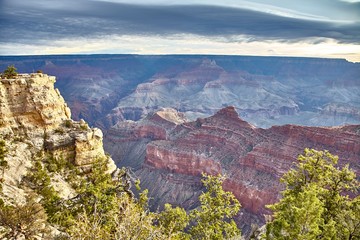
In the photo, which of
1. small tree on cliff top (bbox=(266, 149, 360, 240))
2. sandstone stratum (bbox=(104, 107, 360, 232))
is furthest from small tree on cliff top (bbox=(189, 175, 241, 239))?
sandstone stratum (bbox=(104, 107, 360, 232))

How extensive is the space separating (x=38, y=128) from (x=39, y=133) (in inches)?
30.9

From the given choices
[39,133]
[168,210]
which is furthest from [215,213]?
[39,133]

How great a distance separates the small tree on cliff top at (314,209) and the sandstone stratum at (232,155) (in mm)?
61565

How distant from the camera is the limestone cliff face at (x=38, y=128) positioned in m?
38.7

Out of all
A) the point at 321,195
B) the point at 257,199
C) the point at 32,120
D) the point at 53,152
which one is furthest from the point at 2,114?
the point at 257,199

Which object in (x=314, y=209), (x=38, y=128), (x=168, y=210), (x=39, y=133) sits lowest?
(x=168, y=210)

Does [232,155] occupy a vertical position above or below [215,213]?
below

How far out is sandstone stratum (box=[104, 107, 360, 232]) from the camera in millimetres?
94812

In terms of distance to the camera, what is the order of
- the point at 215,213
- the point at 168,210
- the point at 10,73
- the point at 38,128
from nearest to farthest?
the point at 215,213
the point at 168,210
the point at 38,128
the point at 10,73

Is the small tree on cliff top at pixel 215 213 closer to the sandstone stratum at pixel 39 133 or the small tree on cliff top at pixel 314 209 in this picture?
the small tree on cliff top at pixel 314 209

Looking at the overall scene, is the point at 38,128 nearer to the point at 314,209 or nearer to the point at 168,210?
the point at 168,210

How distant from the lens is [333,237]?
2517 centimetres

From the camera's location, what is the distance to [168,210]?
3506 centimetres

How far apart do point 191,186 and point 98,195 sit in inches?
3607
